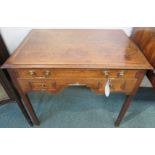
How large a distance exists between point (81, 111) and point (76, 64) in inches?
30.1

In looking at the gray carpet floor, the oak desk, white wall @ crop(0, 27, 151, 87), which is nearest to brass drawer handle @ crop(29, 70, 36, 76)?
the oak desk

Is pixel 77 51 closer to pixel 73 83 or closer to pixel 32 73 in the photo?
pixel 73 83

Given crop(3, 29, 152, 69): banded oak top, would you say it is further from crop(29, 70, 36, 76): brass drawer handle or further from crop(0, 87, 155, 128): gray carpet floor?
crop(0, 87, 155, 128): gray carpet floor

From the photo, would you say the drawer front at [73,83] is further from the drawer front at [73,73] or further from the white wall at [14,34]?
the white wall at [14,34]

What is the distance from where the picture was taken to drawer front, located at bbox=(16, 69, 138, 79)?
2.75ft

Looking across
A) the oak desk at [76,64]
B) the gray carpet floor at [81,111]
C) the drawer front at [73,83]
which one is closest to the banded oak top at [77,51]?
the oak desk at [76,64]

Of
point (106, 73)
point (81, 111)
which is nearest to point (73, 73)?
point (106, 73)

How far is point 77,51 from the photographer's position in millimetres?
915

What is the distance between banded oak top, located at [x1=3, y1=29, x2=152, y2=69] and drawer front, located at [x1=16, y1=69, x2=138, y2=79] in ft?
0.14

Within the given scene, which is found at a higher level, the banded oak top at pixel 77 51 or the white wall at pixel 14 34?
the banded oak top at pixel 77 51

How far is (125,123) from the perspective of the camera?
1346 mm

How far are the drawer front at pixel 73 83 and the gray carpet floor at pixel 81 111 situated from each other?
1.70ft

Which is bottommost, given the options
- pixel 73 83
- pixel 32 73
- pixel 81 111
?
pixel 81 111

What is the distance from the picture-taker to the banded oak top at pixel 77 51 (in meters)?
0.81
